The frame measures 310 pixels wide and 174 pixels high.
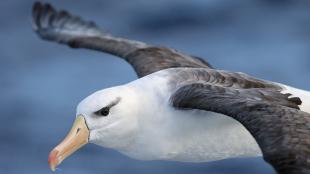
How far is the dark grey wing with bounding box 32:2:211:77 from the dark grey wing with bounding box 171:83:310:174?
2411 mm

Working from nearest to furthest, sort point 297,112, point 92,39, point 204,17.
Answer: point 297,112
point 92,39
point 204,17

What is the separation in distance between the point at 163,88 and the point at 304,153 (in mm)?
2769

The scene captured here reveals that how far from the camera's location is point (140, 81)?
13547 mm

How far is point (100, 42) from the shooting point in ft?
54.5

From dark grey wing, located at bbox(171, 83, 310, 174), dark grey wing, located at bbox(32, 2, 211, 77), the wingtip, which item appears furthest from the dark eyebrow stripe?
the wingtip

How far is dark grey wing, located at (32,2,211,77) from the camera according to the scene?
15516 millimetres

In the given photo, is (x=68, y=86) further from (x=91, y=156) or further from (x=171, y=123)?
(x=171, y=123)

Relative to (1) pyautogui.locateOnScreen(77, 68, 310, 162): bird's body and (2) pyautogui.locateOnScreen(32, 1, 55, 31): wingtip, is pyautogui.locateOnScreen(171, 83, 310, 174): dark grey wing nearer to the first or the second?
(1) pyautogui.locateOnScreen(77, 68, 310, 162): bird's body

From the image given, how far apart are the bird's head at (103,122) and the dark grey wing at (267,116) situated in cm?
55

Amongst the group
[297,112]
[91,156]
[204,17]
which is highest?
Answer: [297,112]

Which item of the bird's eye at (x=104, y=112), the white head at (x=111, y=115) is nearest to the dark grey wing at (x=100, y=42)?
the white head at (x=111, y=115)

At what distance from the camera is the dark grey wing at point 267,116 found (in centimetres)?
1093

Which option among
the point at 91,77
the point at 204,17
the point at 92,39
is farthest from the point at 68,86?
the point at 92,39

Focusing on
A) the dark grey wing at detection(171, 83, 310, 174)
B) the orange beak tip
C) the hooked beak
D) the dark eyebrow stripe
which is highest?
the dark grey wing at detection(171, 83, 310, 174)
